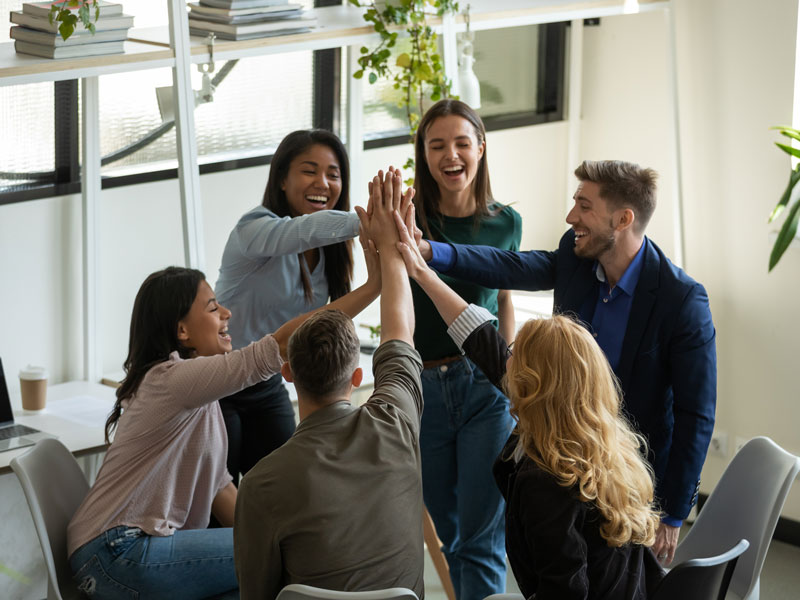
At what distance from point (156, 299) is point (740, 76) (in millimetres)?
2513

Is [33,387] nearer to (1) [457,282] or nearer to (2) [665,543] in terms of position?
(1) [457,282]

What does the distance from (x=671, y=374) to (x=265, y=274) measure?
1088 mm

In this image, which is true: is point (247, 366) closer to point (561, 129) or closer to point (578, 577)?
point (578, 577)

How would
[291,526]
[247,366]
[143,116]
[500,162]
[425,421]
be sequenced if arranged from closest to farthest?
[291,526]
[247,366]
[425,421]
[143,116]
[500,162]

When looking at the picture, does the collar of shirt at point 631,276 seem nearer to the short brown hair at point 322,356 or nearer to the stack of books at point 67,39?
the short brown hair at point 322,356

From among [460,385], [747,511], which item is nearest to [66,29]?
[460,385]

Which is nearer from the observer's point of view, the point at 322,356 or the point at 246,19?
the point at 322,356

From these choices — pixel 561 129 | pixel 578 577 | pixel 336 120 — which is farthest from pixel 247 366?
pixel 561 129

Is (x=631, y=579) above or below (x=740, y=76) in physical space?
below

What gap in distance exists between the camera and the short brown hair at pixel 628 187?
2340mm

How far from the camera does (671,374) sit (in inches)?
89.5

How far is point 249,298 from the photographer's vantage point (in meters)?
2.71

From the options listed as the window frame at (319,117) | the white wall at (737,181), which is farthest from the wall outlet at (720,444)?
the window frame at (319,117)

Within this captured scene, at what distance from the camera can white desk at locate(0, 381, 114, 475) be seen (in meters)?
2.76
